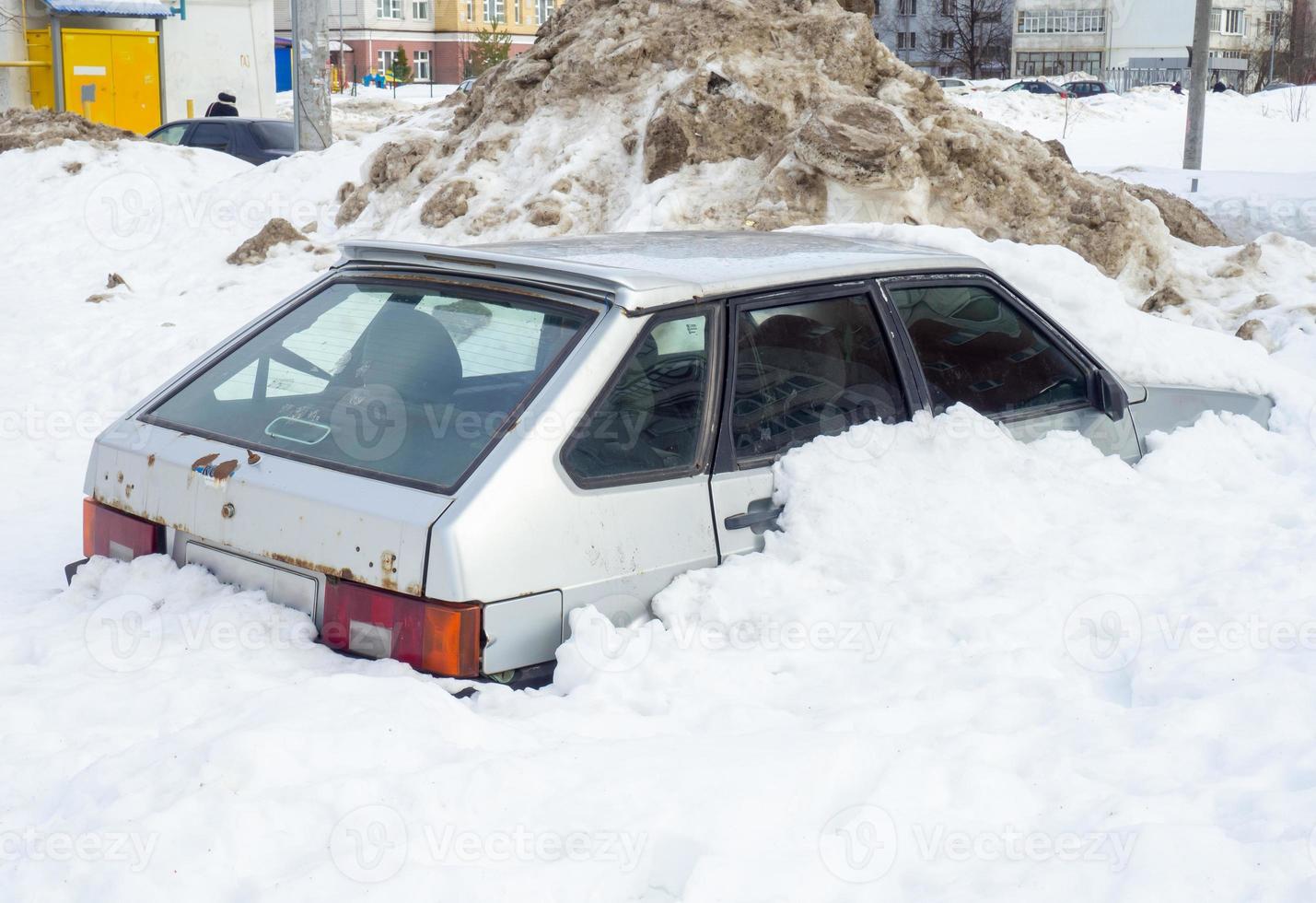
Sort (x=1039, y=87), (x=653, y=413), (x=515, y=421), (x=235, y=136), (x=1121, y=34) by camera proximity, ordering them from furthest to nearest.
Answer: (x=1121, y=34)
(x=1039, y=87)
(x=235, y=136)
(x=653, y=413)
(x=515, y=421)

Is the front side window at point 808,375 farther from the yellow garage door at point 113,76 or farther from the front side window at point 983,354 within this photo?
the yellow garage door at point 113,76

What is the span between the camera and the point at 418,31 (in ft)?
236

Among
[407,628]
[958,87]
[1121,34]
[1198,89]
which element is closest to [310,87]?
[1198,89]

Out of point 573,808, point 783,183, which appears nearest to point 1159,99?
point 783,183

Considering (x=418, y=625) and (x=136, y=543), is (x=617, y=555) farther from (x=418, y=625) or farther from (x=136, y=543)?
(x=136, y=543)

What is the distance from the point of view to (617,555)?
10.00 ft

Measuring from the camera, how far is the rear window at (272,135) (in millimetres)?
18859

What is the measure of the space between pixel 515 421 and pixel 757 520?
Answer: 73cm

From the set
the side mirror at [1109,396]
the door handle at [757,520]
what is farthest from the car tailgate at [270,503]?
the side mirror at [1109,396]

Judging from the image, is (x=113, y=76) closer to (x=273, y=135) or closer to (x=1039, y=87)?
(x=273, y=135)

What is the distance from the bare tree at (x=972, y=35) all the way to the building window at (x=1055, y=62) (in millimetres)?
1030

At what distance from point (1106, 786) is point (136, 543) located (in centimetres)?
231

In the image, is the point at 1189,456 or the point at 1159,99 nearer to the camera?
the point at 1189,456

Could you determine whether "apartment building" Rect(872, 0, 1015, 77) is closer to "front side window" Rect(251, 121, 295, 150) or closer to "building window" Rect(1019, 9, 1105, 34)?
"building window" Rect(1019, 9, 1105, 34)
